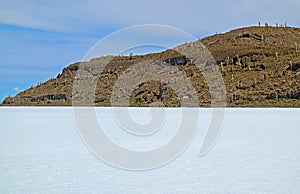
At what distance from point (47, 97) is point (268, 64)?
32598mm

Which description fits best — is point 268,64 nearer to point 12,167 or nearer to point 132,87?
point 132,87

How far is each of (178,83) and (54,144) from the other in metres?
→ 44.9

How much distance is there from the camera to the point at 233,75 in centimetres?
5753

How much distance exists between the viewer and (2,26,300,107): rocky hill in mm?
49844

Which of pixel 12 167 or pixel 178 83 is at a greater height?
pixel 178 83

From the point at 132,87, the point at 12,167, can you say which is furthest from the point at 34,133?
the point at 132,87

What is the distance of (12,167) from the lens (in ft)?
24.3

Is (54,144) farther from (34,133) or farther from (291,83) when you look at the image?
(291,83)

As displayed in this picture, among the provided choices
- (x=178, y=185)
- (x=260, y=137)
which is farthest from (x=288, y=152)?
(x=178, y=185)

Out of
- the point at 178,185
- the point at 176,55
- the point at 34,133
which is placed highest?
the point at 176,55

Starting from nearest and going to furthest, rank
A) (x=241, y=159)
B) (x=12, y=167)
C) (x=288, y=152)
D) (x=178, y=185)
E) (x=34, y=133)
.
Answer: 1. (x=178, y=185)
2. (x=12, y=167)
3. (x=241, y=159)
4. (x=288, y=152)
5. (x=34, y=133)

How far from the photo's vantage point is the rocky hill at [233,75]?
49.8 meters

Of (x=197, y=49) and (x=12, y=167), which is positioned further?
(x=197, y=49)

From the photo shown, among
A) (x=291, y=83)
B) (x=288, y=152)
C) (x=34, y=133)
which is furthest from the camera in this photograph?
(x=291, y=83)
